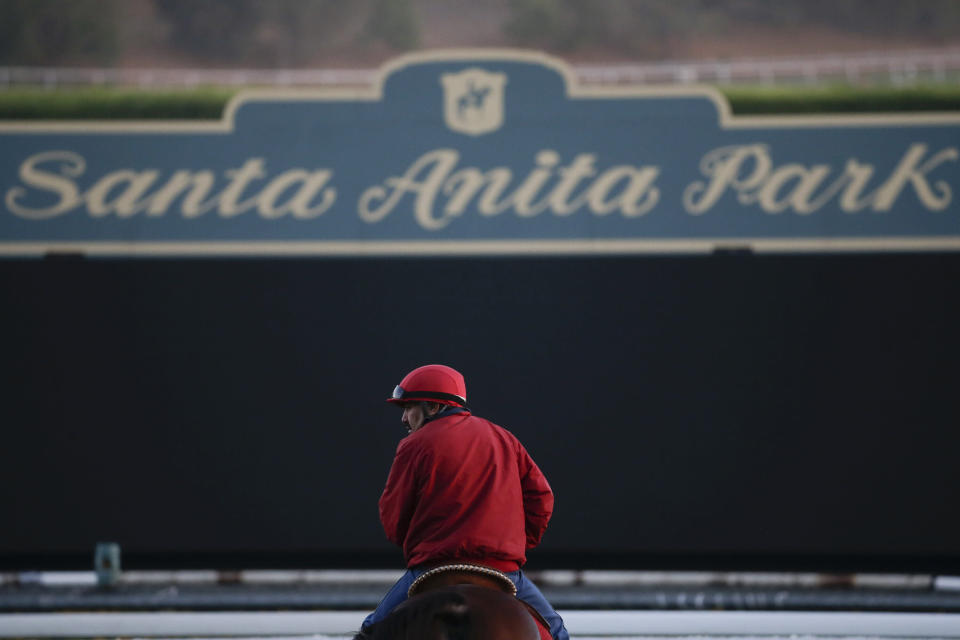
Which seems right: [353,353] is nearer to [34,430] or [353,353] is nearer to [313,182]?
[313,182]

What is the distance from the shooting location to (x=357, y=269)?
7.79 metres

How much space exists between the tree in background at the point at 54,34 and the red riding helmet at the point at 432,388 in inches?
271

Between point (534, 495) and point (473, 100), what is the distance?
565cm

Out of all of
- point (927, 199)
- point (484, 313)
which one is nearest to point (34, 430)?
point (484, 313)

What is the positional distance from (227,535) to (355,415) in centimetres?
145

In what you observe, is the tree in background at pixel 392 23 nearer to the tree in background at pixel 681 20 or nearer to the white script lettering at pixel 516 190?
the tree in background at pixel 681 20

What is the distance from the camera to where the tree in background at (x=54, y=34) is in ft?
28.2

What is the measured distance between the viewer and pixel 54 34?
28.2ft

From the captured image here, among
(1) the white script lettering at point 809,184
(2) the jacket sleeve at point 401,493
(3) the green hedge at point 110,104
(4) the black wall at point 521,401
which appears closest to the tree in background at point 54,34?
(3) the green hedge at point 110,104

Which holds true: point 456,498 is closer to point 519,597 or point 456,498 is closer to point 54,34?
point 519,597

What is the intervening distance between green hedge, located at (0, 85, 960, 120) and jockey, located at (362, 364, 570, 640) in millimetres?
6104

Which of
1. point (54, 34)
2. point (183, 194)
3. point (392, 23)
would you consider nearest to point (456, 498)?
point (183, 194)

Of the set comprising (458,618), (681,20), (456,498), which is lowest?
(458,618)

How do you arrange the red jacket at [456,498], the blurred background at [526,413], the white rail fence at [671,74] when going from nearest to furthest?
the red jacket at [456,498]
the blurred background at [526,413]
the white rail fence at [671,74]
